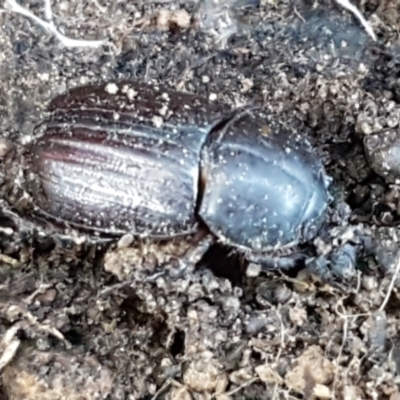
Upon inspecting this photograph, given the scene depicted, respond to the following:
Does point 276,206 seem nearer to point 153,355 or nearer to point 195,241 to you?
Result: point 195,241

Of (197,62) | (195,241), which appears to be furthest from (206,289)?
(197,62)

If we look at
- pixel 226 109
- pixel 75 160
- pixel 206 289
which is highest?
pixel 226 109

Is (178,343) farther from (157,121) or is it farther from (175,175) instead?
(157,121)

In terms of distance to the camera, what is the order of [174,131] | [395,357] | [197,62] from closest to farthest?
[395,357] → [174,131] → [197,62]

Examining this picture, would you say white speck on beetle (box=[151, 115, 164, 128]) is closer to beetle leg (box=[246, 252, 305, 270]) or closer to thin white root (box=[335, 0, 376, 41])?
beetle leg (box=[246, 252, 305, 270])

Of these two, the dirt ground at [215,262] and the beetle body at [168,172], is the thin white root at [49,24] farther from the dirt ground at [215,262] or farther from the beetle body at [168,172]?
the beetle body at [168,172]

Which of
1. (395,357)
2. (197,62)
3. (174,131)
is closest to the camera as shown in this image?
(395,357)

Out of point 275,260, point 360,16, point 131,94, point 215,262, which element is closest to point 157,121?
point 131,94
